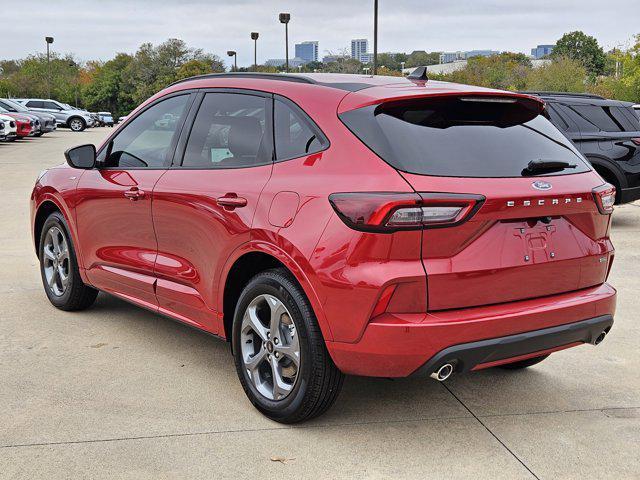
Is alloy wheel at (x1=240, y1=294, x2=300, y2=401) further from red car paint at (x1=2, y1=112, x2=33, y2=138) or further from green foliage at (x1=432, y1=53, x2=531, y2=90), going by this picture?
green foliage at (x1=432, y1=53, x2=531, y2=90)

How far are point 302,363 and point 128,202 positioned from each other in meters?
1.91

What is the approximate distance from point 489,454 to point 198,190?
79.5 inches

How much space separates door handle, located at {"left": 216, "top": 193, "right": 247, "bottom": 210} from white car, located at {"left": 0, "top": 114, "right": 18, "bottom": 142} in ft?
88.2

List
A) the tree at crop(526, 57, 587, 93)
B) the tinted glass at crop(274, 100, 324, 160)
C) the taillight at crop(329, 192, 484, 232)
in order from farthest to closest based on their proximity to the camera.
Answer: the tree at crop(526, 57, 587, 93) < the tinted glass at crop(274, 100, 324, 160) < the taillight at crop(329, 192, 484, 232)

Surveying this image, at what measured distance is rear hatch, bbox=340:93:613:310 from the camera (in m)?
3.37

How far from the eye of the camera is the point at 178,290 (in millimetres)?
4586

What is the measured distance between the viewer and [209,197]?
4.23 meters

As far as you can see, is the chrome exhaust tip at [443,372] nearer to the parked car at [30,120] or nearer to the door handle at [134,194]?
the door handle at [134,194]

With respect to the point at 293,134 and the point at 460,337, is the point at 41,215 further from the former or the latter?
the point at 460,337

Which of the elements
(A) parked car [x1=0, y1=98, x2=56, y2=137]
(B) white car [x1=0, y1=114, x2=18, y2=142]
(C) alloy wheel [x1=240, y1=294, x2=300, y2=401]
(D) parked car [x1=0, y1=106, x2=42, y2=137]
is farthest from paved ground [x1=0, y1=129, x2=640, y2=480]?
(A) parked car [x1=0, y1=98, x2=56, y2=137]

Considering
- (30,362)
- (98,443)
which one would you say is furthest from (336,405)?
(30,362)

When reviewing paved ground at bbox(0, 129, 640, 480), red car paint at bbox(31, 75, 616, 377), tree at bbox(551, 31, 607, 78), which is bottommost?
paved ground at bbox(0, 129, 640, 480)

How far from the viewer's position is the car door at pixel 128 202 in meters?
4.84

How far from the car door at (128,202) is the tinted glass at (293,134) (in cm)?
93
